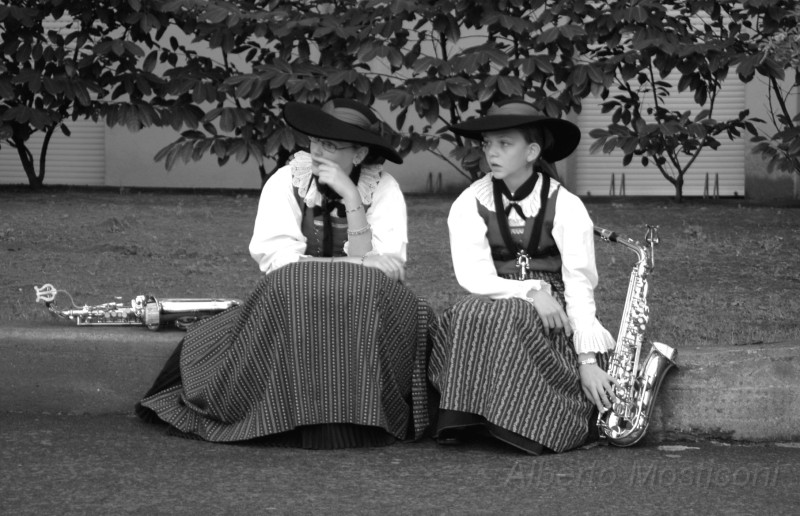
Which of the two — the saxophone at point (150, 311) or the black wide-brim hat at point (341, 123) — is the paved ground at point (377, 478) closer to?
the saxophone at point (150, 311)

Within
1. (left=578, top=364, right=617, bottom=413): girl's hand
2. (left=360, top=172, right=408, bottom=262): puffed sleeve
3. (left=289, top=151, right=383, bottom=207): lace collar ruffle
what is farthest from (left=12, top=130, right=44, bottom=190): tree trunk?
(left=578, top=364, right=617, bottom=413): girl's hand

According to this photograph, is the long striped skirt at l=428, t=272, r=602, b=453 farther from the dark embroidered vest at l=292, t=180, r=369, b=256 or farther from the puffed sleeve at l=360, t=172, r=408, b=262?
the dark embroidered vest at l=292, t=180, r=369, b=256

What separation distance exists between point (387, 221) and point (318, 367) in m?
0.75

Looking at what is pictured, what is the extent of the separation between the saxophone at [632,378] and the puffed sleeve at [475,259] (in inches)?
14.0

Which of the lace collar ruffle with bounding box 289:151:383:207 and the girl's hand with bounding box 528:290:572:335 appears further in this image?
the lace collar ruffle with bounding box 289:151:383:207

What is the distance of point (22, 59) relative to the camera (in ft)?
31.3

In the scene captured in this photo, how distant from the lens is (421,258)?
24.9 feet

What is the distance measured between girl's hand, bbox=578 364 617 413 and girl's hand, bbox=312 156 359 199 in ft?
3.53

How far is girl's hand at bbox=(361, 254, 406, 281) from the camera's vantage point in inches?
187

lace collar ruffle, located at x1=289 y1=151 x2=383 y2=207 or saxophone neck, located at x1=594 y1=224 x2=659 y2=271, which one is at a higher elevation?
lace collar ruffle, located at x1=289 y1=151 x2=383 y2=207

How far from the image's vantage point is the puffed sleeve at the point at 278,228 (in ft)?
15.9

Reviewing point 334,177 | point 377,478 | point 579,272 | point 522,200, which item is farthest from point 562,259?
point 377,478

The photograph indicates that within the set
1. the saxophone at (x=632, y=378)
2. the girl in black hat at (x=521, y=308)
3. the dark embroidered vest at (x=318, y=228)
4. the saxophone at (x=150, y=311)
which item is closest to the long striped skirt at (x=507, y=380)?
the girl in black hat at (x=521, y=308)

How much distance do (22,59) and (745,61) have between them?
5111mm
